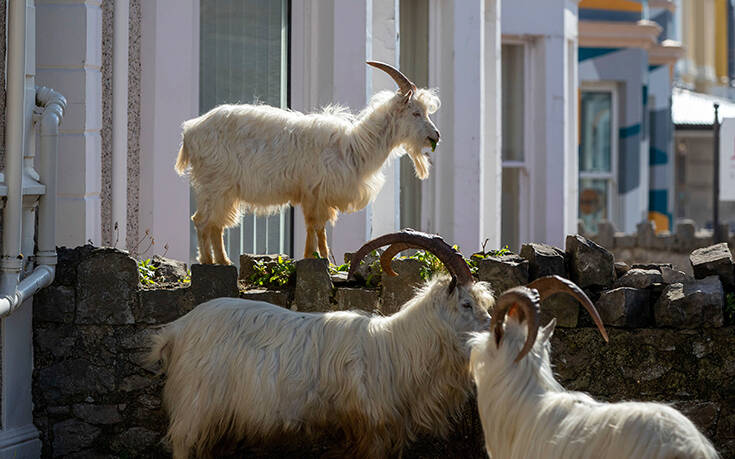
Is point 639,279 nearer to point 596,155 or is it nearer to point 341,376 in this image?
point 341,376

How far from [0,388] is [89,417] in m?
0.54

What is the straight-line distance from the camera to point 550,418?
189 inches

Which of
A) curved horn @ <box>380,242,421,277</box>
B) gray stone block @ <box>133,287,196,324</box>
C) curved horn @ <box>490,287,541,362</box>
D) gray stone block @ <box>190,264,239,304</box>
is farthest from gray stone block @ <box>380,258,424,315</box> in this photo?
curved horn @ <box>490,287,541,362</box>

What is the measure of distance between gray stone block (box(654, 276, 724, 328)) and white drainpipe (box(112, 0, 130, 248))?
3833mm

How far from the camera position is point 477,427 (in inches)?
252

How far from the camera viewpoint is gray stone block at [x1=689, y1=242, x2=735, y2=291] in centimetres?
656

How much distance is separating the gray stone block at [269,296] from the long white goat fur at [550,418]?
165cm

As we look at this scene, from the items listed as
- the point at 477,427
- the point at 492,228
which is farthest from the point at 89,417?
the point at 492,228

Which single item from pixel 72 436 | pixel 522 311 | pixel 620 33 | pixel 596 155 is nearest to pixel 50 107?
pixel 72 436

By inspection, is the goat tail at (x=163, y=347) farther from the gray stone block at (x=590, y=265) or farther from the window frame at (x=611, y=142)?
the window frame at (x=611, y=142)

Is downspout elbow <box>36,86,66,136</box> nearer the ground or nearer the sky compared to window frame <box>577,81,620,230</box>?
Answer: nearer the ground

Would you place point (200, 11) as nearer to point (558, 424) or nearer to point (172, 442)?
point (172, 442)

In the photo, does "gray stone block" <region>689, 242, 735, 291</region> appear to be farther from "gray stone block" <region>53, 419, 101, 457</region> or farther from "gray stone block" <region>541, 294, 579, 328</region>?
"gray stone block" <region>53, 419, 101, 457</region>

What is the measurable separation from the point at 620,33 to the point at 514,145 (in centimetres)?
1036
